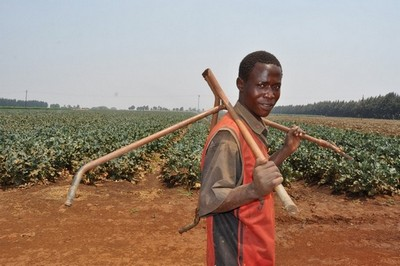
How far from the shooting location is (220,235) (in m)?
2.03

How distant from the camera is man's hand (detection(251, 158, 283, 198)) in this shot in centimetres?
164

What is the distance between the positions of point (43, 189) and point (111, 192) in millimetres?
1864

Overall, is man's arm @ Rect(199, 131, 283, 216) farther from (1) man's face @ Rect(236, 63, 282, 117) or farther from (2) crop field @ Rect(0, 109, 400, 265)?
(2) crop field @ Rect(0, 109, 400, 265)

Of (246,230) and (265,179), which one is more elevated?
(265,179)

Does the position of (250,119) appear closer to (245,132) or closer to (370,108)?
(245,132)

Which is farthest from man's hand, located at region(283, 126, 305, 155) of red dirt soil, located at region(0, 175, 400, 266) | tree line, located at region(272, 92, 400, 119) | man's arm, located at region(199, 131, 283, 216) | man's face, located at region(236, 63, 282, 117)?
tree line, located at region(272, 92, 400, 119)

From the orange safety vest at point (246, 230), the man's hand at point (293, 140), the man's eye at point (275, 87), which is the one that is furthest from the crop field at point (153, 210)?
the man's eye at point (275, 87)

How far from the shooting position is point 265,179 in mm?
1642

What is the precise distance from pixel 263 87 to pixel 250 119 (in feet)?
0.73

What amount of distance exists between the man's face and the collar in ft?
0.19

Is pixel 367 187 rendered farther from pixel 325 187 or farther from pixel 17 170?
pixel 17 170

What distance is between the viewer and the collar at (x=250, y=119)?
7.07ft

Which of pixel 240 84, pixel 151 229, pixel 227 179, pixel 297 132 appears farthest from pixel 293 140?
pixel 151 229

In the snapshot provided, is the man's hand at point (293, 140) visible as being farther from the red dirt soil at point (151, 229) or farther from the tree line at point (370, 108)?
the tree line at point (370, 108)
